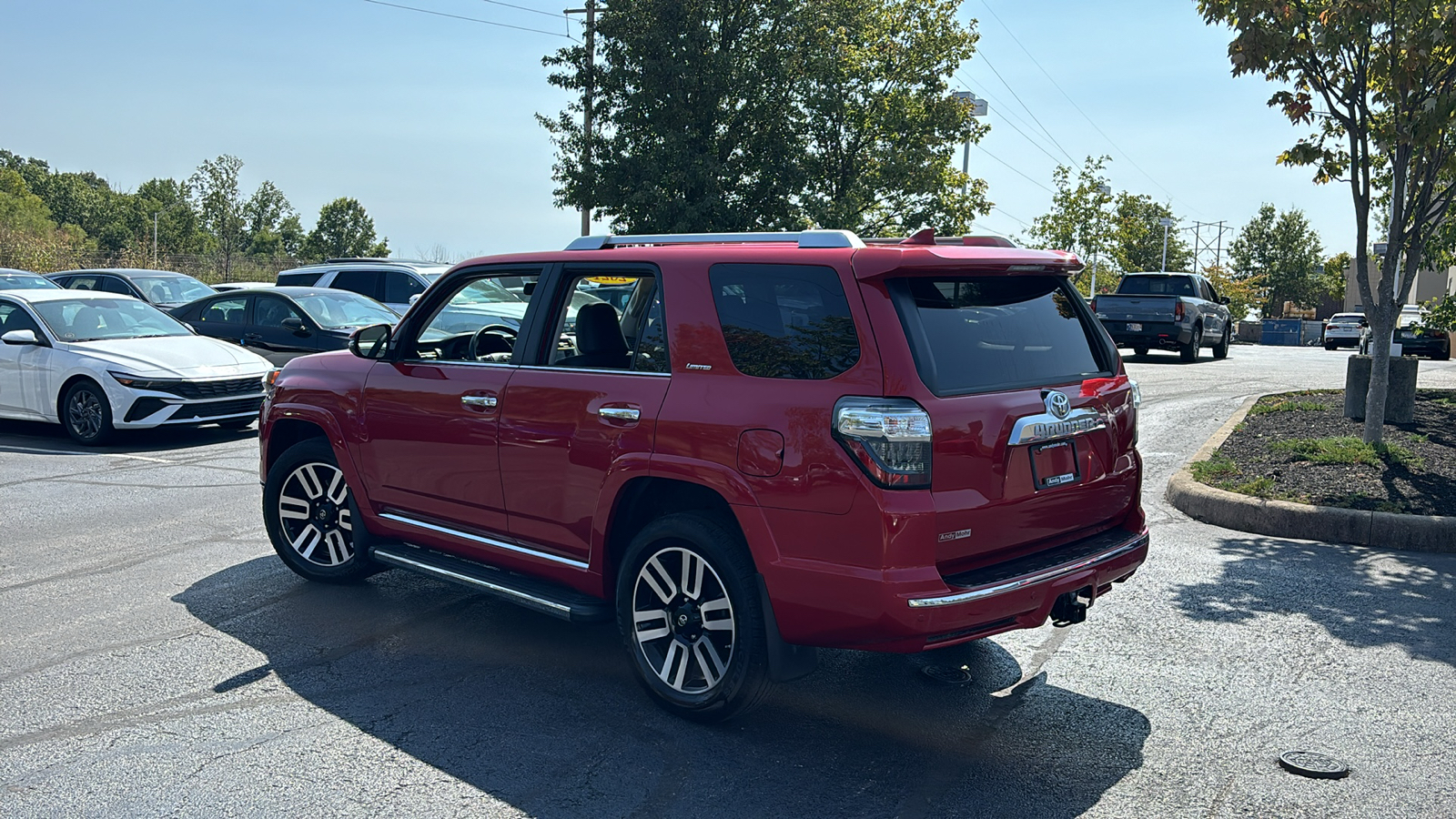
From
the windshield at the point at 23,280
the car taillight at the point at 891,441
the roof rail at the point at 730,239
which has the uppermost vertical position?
the roof rail at the point at 730,239

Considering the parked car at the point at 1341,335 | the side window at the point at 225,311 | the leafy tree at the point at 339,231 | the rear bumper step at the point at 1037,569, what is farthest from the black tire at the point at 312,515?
the leafy tree at the point at 339,231

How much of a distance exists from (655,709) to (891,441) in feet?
5.11

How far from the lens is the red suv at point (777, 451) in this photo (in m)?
4.00

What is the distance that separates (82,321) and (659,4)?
15415 millimetres

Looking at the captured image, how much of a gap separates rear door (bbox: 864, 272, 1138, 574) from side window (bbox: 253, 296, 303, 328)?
507 inches

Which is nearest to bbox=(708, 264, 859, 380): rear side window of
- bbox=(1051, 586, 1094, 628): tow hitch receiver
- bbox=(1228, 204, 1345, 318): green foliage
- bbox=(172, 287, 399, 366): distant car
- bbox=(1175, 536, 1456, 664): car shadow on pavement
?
bbox=(1051, 586, 1094, 628): tow hitch receiver

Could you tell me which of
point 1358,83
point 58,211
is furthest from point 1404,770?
point 58,211

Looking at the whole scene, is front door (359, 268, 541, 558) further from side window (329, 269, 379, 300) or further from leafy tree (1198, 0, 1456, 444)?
side window (329, 269, 379, 300)

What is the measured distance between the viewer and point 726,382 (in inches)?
172

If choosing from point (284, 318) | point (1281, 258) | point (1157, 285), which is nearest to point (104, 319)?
point (284, 318)

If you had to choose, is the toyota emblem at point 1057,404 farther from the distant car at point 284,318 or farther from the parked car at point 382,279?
the parked car at point 382,279

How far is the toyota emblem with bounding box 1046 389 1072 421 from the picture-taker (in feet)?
14.3

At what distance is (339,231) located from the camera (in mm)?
101688

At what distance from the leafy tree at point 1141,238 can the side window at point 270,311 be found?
40.0 meters
